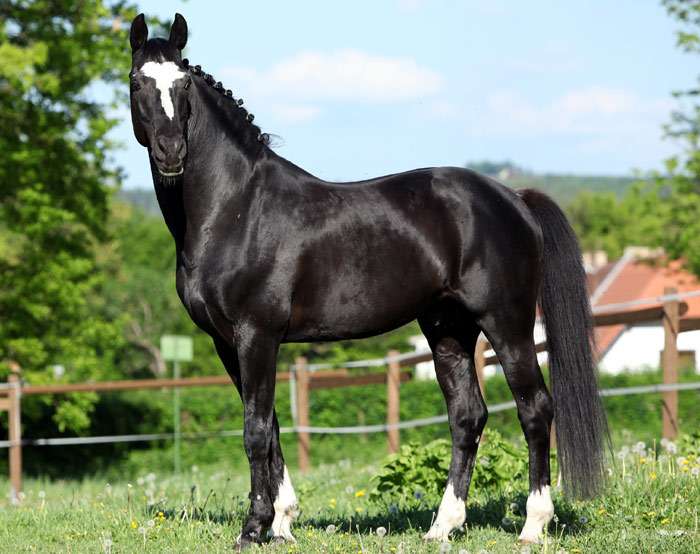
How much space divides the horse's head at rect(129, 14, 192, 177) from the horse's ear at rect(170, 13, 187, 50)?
4 centimetres

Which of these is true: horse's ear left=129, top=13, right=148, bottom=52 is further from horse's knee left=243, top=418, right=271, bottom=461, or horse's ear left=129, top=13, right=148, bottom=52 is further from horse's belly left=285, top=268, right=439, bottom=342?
horse's knee left=243, top=418, right=271, bottom=461

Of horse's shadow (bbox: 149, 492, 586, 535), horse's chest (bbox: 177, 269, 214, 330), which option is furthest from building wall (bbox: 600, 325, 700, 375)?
horse's chest (bbox: 177, 269, 214, 330)

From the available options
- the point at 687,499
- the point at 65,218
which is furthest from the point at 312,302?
the point at 65,218

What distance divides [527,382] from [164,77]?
245 cm

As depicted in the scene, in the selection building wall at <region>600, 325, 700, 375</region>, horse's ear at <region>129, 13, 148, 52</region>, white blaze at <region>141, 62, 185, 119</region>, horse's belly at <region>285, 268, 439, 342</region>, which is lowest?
building wall at <region>600, 325, 700, 375</region>

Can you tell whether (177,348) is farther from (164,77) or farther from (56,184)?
(164,77)

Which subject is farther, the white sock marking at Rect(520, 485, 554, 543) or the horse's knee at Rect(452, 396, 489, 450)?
the horse's knee at Rect(452, 396, 489, 450)

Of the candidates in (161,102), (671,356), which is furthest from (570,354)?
(671,356)

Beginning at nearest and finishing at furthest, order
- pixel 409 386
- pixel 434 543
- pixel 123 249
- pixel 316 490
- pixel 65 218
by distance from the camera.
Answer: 1. pixel 434 543
2. pixel 316 490
3. pixel 65 218
4. pixel 409 386
5. pixel 123 249

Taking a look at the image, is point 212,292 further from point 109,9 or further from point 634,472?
point 109,9

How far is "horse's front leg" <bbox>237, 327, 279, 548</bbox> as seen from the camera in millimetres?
4766

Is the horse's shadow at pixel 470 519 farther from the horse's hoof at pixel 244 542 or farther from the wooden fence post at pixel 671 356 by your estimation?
the wooden fence post at pixel 671 356

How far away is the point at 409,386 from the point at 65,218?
11.3m

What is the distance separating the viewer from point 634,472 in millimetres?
6129
